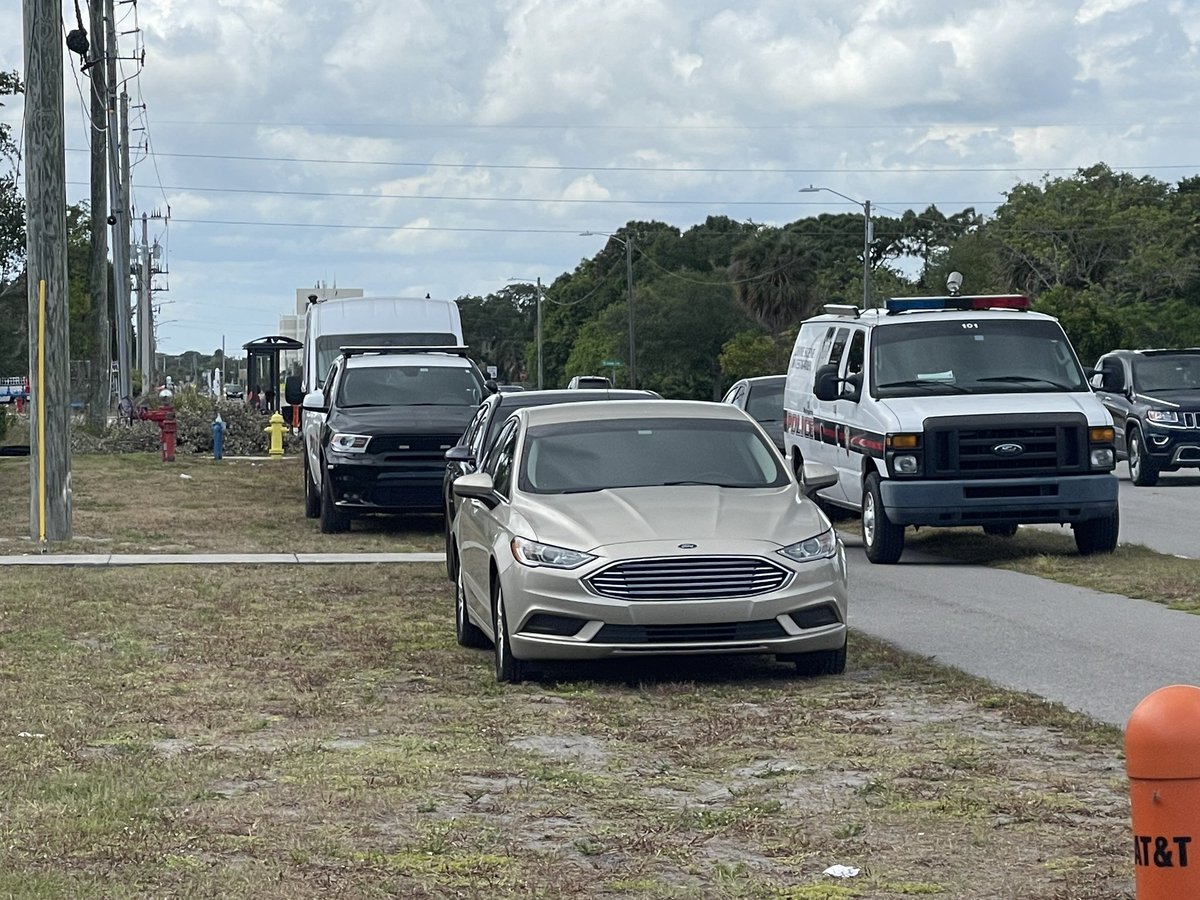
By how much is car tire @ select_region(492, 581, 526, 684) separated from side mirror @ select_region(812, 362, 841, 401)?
8.14 meters

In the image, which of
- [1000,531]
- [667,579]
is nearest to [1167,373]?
[1000,531]

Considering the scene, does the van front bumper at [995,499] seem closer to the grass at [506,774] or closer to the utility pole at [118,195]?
the grass at [506,774]

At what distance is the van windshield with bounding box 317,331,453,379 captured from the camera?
2965 cm

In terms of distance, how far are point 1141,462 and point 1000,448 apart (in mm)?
Answer: 12029

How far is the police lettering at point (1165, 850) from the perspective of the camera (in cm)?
414

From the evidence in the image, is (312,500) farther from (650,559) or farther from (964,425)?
(650,559)

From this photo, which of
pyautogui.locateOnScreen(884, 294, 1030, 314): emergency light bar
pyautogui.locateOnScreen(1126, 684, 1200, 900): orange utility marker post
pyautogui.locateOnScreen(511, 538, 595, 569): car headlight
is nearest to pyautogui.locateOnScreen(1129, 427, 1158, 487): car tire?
pyautogui.locateOnScreen(884, 294, 1030, 314): emergency light bar

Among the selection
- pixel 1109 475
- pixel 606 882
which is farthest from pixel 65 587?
pixel 606 882

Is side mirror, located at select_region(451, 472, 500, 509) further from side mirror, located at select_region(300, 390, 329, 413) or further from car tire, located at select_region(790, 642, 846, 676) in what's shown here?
side mirror, located at select_region(300, 390, 329, 413)

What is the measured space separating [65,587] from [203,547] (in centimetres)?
400

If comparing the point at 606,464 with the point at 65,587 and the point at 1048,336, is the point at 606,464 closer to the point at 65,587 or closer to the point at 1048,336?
the point at 65,587

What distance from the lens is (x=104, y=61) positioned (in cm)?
4594

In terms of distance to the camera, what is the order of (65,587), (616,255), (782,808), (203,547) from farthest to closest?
1. (616,255)
2. (203,547)
3. (65,587)
4. (782,808)

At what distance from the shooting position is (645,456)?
11.6 m
